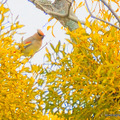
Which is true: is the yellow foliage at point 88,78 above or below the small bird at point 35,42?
below

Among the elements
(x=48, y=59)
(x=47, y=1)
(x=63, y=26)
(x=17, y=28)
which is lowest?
(x=48, y=59)

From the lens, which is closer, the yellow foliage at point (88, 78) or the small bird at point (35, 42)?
the yellow foliage at point (88, 78)

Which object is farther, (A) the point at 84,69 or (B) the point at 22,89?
(B) the point at 22,89

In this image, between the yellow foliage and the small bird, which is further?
the small bird

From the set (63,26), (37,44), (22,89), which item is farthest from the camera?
(37,44)

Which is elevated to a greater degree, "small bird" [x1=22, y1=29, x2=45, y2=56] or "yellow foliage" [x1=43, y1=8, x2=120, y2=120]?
"small bird" [x1=22, y1=29, x2=45, y2=56]

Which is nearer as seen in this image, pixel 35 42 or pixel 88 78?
pixel 88 78

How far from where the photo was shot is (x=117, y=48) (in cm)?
188

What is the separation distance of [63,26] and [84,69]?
0.98m

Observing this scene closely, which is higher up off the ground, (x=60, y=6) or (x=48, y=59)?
(x=60, y=6)

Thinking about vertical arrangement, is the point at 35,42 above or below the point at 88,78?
above

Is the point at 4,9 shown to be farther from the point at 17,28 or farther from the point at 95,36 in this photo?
the point at 95,36

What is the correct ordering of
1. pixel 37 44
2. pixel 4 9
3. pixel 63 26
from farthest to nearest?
pixel 37 44 < pixel 63 26 < pixel 4 9

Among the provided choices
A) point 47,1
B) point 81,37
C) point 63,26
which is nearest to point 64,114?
point 81,37
